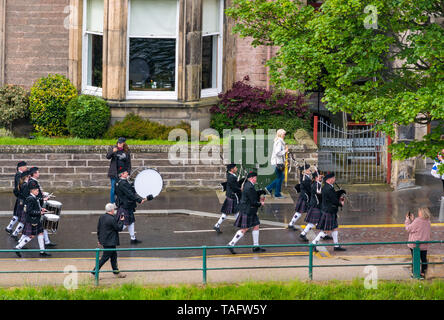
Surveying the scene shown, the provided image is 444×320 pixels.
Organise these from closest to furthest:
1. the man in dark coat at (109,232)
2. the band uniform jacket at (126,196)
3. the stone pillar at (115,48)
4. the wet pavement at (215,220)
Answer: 1. the man in dark coat at (109,232)
2. the band uniform jacket at (126,196)
3. the wet pavement at (215,220)
4. the stone pillar at (115,48)

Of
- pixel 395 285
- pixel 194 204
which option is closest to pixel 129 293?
pixel 395 285

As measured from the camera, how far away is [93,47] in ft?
87.3

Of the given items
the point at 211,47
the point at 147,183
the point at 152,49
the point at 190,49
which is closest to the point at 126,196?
the point at 147,183

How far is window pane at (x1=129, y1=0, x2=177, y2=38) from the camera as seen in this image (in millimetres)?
25703

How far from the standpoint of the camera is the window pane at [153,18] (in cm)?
2570

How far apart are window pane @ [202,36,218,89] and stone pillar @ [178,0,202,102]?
95 cm

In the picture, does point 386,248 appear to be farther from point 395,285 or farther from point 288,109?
point 288,109

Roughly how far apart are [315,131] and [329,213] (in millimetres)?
7058

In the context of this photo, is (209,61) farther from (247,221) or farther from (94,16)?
(247,221)

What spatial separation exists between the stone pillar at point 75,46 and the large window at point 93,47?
124mm

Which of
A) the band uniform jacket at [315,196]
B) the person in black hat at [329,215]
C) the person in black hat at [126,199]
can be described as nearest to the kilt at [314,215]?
the band uniform jacket at [315,196]

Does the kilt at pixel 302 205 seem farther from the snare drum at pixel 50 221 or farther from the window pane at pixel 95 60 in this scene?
the window pane at pixel 95 60

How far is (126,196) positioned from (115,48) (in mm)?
7744

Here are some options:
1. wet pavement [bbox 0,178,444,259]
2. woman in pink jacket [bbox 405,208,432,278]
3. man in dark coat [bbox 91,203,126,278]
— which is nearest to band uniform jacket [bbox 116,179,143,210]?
wet pavement [bbox 0,178,444,259]
